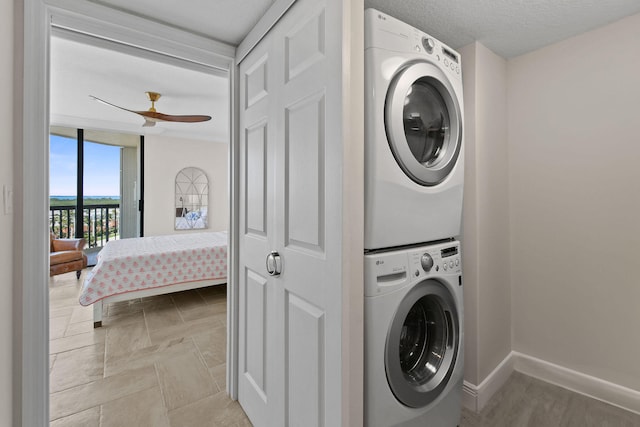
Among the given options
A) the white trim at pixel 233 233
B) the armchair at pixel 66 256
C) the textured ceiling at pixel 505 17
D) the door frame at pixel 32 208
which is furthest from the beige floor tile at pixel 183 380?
the armchair at pixel 66 256

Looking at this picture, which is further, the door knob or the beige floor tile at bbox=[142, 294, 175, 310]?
the beige floor tile at bbox=[142, 294, 175, 310]

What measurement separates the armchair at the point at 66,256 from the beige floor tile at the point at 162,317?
161 centimetres

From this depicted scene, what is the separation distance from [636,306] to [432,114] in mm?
1681

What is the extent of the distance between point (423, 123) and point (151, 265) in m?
3.13

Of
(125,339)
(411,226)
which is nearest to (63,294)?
(125,339)

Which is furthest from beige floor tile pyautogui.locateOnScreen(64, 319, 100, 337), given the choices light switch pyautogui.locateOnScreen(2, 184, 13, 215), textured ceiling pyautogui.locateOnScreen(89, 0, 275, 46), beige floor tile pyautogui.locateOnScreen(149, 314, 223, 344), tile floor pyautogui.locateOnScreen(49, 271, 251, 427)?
textured ceiling pyautogui.locateOnScreen(89, 0, 275, 46)

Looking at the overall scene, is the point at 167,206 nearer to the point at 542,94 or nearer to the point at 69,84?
the point at 69,84

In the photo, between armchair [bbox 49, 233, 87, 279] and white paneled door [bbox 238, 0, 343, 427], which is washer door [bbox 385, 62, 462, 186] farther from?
armchair [bbox 49, 233, 87, 279]

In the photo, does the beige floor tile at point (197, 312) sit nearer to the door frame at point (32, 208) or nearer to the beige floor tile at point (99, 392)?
the beige floor tile at point (99, 392)

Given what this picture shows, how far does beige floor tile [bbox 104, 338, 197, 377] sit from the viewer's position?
2.18m

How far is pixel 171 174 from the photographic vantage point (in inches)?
225

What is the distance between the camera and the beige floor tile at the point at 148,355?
2180mm

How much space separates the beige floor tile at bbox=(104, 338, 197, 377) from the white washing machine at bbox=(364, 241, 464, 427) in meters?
1.92

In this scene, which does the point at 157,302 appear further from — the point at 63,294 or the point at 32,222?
the point at 32,222
